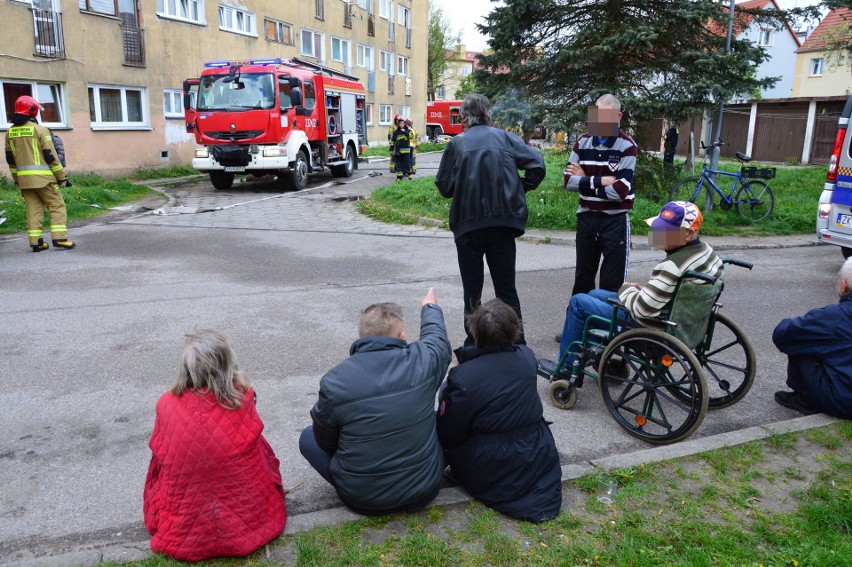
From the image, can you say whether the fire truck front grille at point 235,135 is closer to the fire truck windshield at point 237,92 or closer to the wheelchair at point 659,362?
the fire truck windshield at point 237,92

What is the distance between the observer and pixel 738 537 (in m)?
3.04

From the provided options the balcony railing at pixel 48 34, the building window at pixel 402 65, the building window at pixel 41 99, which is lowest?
the building window at pixel 41 99

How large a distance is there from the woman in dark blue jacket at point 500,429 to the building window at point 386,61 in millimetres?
38579

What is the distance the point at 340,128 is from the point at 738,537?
18.8 meters

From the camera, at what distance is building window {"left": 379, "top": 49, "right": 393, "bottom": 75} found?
3969 centimetres

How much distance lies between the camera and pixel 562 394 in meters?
4.61

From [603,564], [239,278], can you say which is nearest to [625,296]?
[603,564]

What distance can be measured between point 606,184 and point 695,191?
26.6 feet

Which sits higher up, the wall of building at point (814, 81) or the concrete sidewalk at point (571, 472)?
the wall of building at point (814, 81)

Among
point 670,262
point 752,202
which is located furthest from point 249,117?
point 670,262

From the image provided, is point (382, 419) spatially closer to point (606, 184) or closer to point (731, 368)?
point (731, 368)

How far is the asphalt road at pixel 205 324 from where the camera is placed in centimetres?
363

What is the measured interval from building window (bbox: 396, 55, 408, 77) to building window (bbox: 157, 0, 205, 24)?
21.0 m

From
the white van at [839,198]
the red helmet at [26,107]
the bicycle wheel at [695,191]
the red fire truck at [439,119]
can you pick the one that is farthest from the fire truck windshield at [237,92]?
the red fire truck at [439,119]
